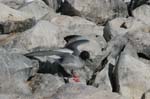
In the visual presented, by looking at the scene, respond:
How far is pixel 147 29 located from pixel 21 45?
11.6 ft

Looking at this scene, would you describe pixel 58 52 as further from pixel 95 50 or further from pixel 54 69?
pixel 95 50

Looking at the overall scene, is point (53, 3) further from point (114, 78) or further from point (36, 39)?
point (114, 78)

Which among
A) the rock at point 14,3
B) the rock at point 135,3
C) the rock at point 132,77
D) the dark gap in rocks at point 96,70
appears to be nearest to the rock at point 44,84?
the dark gap in rocks at point 96,70

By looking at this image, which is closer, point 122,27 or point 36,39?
point 36,39

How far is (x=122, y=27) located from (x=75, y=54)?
361cm

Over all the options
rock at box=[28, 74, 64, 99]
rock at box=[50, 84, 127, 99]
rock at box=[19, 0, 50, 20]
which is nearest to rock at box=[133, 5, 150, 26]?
rock at box=[19, 0, 50, 20]

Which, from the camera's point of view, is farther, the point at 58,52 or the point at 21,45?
the point at 21,45

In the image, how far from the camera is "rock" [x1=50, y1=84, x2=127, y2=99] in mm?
7952

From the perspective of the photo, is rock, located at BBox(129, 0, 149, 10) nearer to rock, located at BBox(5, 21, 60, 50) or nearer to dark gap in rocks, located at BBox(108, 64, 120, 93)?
rock, located at BBox(5, 21, 60, 50)

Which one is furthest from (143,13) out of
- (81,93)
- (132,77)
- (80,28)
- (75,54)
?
(81,93)

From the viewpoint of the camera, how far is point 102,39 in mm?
13172

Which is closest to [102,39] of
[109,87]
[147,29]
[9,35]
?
[147,29]

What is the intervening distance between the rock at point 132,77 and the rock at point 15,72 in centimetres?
176

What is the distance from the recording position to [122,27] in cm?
1400
